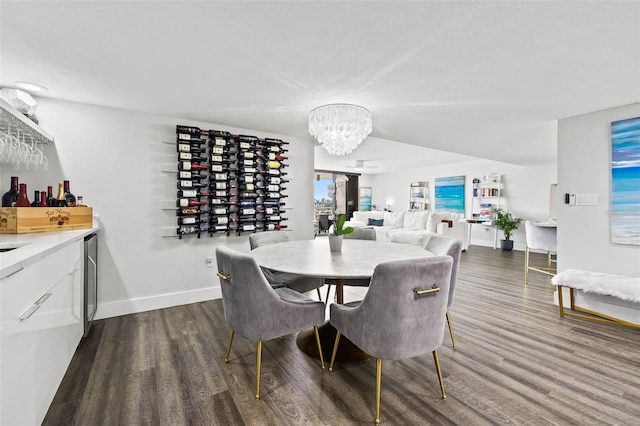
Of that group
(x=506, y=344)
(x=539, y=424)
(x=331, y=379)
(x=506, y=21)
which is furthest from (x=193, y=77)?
(x=506, y=344)

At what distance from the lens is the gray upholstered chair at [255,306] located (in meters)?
1.72

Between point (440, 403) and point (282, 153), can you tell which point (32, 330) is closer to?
point (440, 403)

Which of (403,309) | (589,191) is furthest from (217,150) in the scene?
(589,191)

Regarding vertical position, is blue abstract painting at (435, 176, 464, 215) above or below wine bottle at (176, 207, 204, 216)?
above

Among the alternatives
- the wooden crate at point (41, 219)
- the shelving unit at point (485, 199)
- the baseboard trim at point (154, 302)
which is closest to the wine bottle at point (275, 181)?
the baseboard trim at point (154, 302)

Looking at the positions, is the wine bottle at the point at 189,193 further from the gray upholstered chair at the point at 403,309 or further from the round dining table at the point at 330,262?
the gray upholstered chair at the point at 403,309

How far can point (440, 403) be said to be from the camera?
170cm

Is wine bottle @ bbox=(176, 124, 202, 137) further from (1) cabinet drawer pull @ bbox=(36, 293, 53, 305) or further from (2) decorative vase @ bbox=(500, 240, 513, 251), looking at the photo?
(2) decorative vase @ bbox=(500, 240, 513, 251)

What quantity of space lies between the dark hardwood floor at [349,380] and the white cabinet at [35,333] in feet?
1.02

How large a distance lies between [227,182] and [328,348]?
232cm

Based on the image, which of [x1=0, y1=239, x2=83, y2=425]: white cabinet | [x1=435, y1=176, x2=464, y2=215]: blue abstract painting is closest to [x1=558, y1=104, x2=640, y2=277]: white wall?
[x1=0, y1=239, x2=83, y2=425]: white cabinet

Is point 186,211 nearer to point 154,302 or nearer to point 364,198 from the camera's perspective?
point 154,302

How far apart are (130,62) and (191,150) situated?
1.39m

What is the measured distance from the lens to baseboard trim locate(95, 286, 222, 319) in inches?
118
